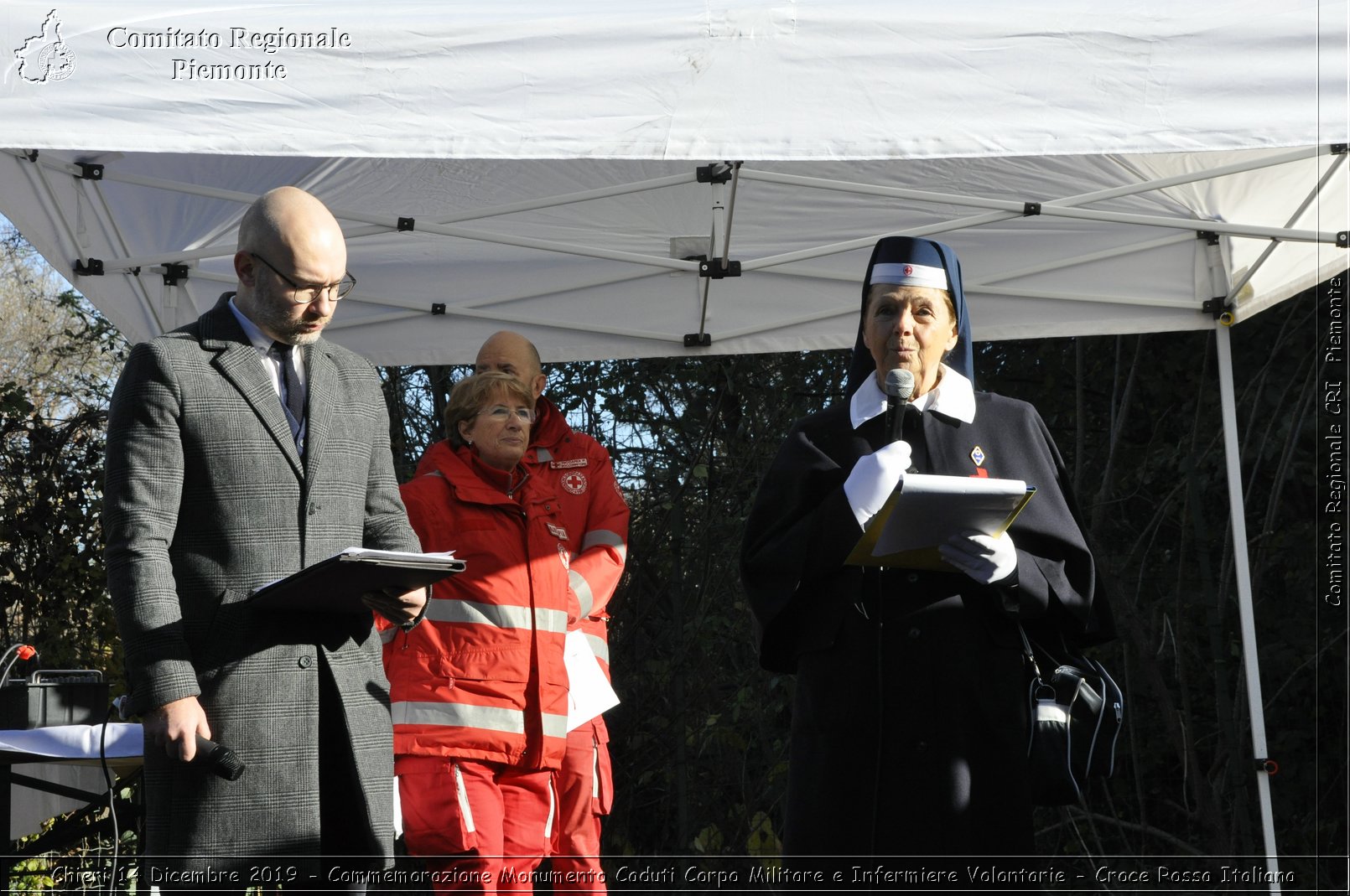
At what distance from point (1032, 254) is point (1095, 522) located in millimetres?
2209

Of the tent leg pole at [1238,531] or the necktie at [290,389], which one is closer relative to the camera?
the necktie at [290,389]

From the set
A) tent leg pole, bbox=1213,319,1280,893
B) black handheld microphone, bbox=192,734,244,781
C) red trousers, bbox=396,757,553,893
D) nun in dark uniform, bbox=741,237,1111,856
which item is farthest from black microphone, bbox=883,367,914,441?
tent leg pole, bbox=1213,319,1280,893

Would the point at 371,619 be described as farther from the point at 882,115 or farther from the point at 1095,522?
the point at 1095,522

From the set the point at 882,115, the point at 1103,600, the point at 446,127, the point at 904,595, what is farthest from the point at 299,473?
the point at 1103,600

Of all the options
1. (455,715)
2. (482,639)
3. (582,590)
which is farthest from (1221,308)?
(455,715)

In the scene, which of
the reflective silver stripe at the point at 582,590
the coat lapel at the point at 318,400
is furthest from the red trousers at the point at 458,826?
the coat lapel at the point at 318,400

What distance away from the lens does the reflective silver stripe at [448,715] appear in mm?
3363

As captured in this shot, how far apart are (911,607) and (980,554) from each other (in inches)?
8.9

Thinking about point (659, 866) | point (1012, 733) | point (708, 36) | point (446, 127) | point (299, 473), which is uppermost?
point (708, 36)

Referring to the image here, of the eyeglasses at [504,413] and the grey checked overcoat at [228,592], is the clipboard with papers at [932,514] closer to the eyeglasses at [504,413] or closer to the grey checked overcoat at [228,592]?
the grey checked overcoat at [228,592]

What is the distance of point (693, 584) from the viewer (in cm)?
636

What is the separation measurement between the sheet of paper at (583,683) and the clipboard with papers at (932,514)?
150cm

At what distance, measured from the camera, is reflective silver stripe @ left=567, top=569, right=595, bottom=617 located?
12.6 ft

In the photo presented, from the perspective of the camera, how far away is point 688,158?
2.73 meters
